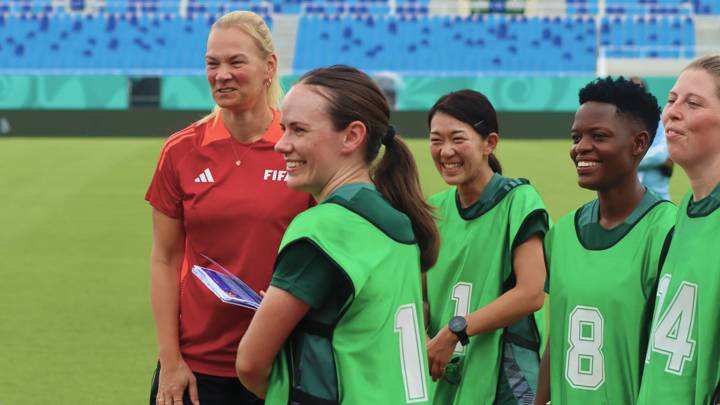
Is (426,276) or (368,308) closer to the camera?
(368,308)

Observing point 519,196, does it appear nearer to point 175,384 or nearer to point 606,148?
point 606,148

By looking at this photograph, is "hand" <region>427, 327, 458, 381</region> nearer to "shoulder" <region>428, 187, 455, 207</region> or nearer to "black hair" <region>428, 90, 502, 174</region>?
"shoulder" <region>428, 187, 455, 207</region>

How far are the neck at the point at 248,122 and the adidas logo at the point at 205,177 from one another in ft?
0.50

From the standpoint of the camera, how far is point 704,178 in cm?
288

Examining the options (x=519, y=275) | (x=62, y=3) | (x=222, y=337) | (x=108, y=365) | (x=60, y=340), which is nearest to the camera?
(x=222, y=337)

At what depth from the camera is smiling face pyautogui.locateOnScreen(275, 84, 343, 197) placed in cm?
278

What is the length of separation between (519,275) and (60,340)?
5.62m

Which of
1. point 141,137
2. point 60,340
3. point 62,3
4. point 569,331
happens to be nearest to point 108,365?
point 60,340

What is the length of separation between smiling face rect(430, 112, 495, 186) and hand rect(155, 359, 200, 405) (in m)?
1.17

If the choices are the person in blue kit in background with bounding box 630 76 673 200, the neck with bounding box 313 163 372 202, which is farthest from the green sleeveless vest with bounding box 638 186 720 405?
the person in blue kit in background with bounding box 630 76 673 200

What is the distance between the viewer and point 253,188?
11.6 feet

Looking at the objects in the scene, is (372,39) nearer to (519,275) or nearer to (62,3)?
(62,3)

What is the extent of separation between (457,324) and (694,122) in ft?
A: 3.97

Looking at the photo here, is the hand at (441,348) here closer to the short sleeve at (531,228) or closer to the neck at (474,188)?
the short sleeve at (531,228)
